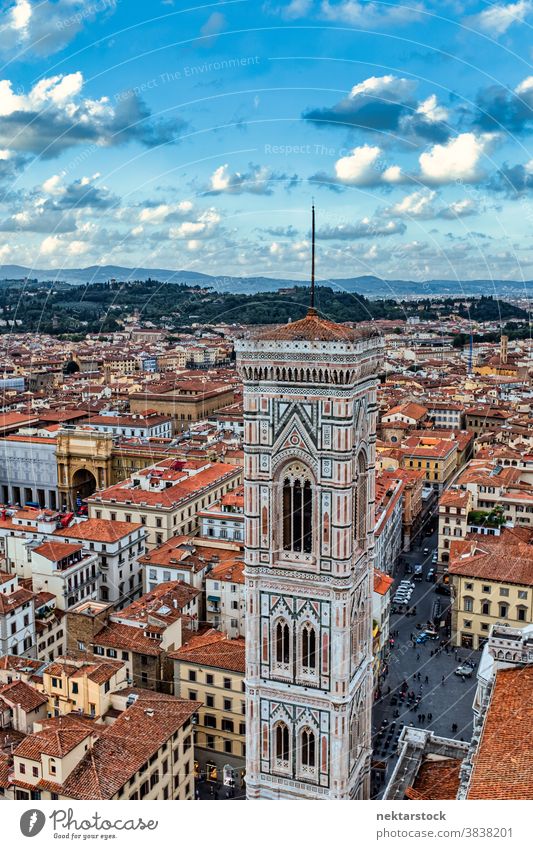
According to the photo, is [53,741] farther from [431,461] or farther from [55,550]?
[431,461]

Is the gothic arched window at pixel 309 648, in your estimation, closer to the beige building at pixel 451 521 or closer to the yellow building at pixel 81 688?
the yellow building at pixel 81 688

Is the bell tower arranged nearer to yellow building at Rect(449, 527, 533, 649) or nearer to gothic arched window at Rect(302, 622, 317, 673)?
gothic arched window at Rect(302, 622, 317, 673)

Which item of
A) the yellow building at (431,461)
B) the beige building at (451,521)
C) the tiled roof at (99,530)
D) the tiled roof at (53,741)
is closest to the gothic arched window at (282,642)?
the tiled roof at (53,741)

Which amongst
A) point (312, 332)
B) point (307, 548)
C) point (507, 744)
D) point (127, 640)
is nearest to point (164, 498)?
point (127, 640)

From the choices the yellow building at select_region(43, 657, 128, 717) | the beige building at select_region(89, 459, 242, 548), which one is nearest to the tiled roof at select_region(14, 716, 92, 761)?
the yellow building at select_region(43, 657, 128, 717)

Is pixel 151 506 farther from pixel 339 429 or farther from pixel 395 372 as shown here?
pixel 395 372

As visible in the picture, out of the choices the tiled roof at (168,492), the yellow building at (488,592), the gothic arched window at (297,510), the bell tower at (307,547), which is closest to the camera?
the bell tower at (307,547)
